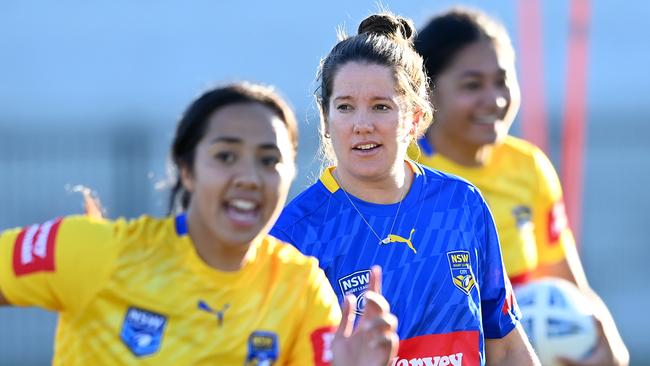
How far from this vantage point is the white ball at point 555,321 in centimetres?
570

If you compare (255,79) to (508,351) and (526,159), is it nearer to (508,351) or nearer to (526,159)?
(526,159)

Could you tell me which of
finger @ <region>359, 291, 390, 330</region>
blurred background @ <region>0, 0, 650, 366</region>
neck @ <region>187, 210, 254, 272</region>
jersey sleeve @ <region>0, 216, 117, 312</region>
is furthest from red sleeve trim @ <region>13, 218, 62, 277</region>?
blurred background @ <region>0, 0, 650, 366</region>

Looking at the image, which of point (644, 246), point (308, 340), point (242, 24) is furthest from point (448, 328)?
point (242, 24)

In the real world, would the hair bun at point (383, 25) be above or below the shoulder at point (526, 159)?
above

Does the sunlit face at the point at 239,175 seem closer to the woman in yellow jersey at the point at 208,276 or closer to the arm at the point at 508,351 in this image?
the woman in yellow jersey at the point at 208,276

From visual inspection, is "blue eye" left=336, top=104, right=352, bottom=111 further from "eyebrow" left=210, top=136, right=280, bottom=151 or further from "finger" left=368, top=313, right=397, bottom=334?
"finger" left=368, top=313, right=397, bottom=334

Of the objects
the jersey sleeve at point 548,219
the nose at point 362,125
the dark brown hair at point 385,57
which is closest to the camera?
the nose at point 362,125

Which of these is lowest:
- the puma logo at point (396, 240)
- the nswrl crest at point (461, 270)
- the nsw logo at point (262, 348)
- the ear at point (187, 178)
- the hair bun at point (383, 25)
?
the nsw logo at point (262, 348)

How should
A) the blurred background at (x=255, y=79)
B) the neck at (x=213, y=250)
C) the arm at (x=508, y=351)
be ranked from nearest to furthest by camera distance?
the neck at (x=213, y=250) → the arm at (x=508, y=351) → the blurred background at (x=255, y=79)

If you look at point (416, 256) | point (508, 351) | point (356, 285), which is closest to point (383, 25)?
point (416, 256)

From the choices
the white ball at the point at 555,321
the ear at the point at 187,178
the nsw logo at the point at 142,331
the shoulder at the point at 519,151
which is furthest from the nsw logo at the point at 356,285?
the shoulder at the point at 519,151

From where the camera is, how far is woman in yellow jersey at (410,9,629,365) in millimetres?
5918

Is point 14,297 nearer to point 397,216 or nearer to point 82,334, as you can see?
point 82,334

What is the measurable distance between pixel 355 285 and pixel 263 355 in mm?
546
